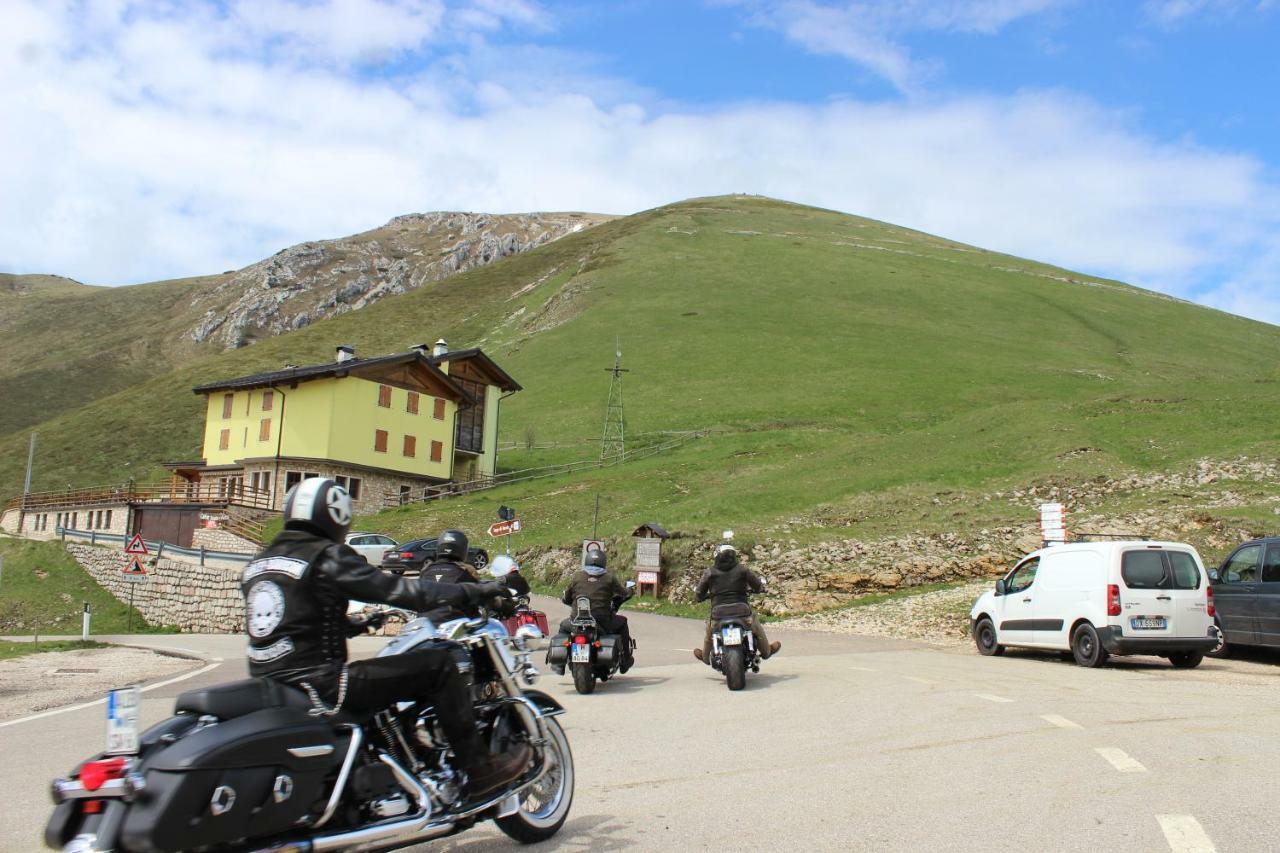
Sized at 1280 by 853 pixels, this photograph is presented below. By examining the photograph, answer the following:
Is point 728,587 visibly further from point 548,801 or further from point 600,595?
point 548,801

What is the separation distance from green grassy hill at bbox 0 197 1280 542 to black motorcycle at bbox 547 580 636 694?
52.6 ft

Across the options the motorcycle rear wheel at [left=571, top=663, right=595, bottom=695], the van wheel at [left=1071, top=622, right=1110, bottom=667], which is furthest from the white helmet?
the van wheel at [left=1071, top=622, right=1110, bottom=667]

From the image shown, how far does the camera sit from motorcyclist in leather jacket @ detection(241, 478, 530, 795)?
4.54 meters

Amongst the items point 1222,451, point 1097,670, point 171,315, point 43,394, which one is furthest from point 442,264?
point 1097,670

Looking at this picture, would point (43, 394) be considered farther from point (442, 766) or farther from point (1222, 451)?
point (442, 766)

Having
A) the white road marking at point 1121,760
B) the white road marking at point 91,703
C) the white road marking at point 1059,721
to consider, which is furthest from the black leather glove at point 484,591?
the white road marking at point 91,703

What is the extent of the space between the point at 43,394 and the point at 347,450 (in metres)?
102

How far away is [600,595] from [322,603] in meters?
Result: 8.55

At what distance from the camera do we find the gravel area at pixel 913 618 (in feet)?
65.8

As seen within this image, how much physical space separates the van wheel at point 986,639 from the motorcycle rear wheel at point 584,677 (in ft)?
25.9

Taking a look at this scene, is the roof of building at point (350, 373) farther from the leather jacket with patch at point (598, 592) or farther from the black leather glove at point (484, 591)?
the black leather glove at point (484, 591)

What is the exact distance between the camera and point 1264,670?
47.5ft

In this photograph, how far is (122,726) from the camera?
13.1 ft

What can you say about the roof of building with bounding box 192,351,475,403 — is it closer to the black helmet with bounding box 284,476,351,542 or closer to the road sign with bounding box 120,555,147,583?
the road sign with bounding box 120,555,147,583
